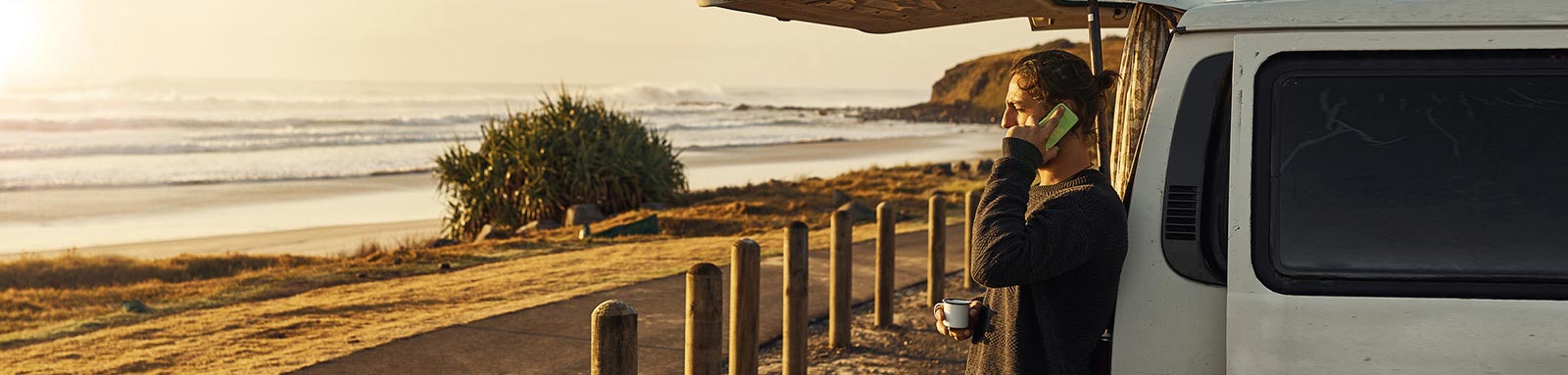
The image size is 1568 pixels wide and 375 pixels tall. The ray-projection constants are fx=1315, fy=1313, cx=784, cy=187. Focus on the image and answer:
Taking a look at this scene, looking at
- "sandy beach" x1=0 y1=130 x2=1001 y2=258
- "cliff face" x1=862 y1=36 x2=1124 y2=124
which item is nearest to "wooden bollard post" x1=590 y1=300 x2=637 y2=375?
"sandy beach" x1=0 y1=130 x2=1001 y2=258

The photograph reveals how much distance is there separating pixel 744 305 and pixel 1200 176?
9.62ft

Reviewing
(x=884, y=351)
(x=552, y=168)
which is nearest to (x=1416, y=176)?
(x=884, y=351)

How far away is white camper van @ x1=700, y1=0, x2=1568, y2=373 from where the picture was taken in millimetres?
2580

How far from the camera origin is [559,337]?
25.7 ft

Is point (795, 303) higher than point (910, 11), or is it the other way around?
point (910, 11)

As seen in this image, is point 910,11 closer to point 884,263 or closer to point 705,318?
point 705,318

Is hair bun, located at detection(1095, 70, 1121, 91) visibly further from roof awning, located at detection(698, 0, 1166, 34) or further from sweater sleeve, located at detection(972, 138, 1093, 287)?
roof awning, located at detection(698, 0, 1166, 34)

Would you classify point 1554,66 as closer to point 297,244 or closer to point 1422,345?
point 1422,345

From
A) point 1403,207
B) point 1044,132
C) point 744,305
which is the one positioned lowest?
point 744,305

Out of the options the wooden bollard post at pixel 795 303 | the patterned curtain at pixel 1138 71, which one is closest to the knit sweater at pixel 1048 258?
the patterned curtain at pixel 1138 71

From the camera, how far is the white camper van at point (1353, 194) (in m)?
2.58

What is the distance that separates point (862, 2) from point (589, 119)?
14861 mm

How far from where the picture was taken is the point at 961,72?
94.8 m

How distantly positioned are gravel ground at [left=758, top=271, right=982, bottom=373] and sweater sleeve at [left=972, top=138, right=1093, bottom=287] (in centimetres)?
402
